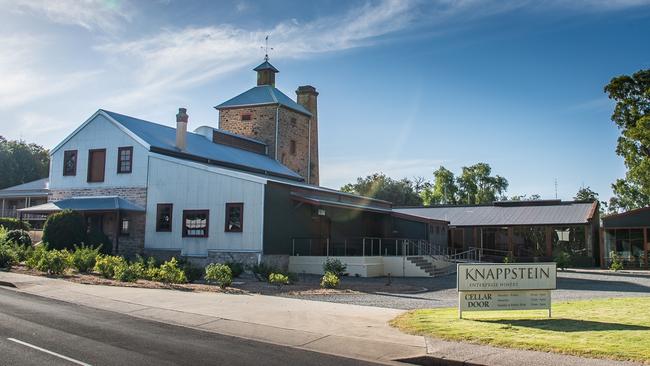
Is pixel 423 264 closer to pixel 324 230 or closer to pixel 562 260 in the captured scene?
pixel 324 230

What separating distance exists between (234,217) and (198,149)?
8498mm

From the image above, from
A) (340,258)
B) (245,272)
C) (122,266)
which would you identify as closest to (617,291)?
(340,258)

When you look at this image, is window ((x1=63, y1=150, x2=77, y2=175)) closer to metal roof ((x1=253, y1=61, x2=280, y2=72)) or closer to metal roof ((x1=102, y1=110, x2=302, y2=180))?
metal roof ((x1=102, y1=110, x2=302, y2=180))

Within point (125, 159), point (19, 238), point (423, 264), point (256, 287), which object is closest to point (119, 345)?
point (256, 287)

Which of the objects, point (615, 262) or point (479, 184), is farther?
point (479, 184)

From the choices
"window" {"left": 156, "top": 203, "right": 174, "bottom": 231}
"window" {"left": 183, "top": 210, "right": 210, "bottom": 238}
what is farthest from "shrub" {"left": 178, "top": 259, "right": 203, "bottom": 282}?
"window" {"left": 156, "top": 203, "right": 174, "bottom": 231}

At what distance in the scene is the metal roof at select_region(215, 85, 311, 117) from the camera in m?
45.3

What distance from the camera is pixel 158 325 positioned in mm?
12047

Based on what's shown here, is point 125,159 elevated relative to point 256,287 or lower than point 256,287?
elevated

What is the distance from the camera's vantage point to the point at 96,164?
30547mm

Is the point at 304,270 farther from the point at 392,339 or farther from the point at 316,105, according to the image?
the point at 316,105

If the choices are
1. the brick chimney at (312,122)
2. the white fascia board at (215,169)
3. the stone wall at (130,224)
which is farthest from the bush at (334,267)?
the brick chimney at (312,122)

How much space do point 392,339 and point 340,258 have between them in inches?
613

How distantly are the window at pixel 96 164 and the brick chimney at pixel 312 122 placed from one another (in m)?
20.9
